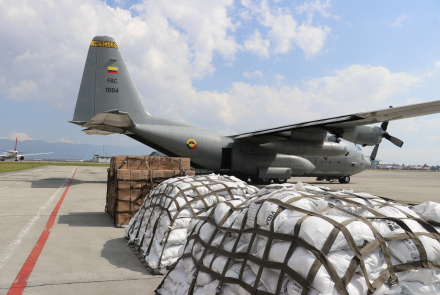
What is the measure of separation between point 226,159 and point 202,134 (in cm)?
227

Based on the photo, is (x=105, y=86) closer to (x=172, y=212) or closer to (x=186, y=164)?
(x=186, y=164)

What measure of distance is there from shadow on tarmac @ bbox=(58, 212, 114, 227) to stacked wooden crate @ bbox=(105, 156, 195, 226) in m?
0.35

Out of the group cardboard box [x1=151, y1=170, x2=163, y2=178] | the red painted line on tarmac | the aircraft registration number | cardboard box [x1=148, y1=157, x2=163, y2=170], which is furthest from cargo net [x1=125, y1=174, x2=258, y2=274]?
the aircraft registration number

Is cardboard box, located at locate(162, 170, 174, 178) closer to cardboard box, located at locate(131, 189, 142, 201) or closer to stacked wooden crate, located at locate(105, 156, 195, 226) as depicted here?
stacked wooden crate, located at locate(105, 156, 195, 226)

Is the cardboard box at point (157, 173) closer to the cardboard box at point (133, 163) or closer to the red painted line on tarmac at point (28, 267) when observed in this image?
the cardboard box at point (133, 163)

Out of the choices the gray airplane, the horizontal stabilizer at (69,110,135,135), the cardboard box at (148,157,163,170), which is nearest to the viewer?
the cardboard box at (148,157,163,170)

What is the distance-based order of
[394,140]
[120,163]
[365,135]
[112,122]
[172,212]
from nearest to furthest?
[172,212]
[120,163]
[112,122]
[365,135]
[394,140]

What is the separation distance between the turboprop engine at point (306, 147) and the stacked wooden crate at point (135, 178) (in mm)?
8685

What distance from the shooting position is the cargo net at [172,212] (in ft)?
15.8

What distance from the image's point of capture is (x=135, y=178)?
796 cm

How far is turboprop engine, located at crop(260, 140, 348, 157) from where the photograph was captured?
1620cm

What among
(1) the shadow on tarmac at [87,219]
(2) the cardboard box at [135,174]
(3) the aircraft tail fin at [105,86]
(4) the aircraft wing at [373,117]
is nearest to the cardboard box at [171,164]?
(2) the cardboard box at [135,174]

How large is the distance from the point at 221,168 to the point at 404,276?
52.4 feet

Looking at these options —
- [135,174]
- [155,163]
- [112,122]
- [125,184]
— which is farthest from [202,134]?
[125,184]
